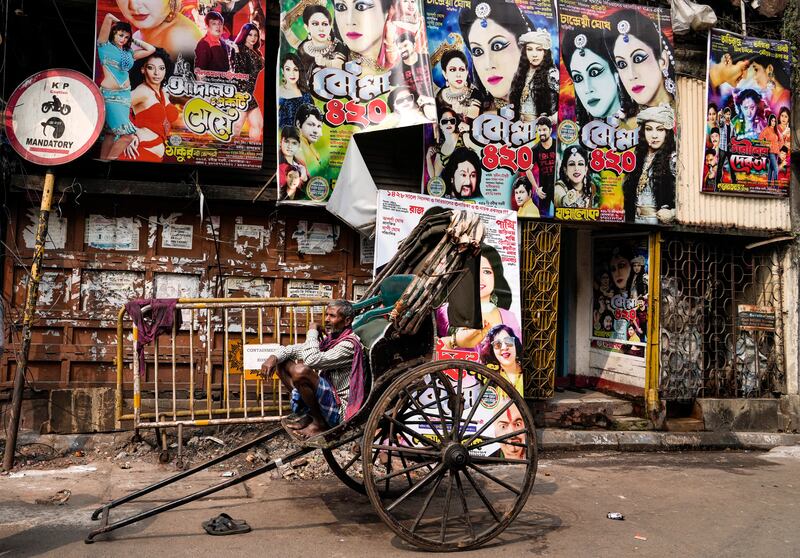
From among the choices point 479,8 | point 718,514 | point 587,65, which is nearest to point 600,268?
point 587,65

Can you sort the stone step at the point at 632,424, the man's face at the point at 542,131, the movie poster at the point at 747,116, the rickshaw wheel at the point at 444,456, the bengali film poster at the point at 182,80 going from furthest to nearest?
the movie poster at the point at 747,116 → the stone step at the point at 632,424 → the man's face at the point at 542,131 → the bengali film poster at the point at 182,80 → the rickshaw wheel at the point at 444,456

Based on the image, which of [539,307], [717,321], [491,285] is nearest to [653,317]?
[717,321]

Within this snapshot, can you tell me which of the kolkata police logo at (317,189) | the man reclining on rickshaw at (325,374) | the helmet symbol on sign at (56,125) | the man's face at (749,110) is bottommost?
the man reclining on rickshaw at (325,374)

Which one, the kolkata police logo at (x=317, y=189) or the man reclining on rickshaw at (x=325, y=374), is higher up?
the kolkata police logo at (x=317, y=189)

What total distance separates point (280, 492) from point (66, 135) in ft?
12.5

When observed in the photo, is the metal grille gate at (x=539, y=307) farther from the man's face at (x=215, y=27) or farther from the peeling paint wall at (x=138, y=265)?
the man's face at (x=215, y=27)

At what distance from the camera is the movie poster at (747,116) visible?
8.84 meters

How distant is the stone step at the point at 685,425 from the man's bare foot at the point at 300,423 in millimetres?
Answer: 5568

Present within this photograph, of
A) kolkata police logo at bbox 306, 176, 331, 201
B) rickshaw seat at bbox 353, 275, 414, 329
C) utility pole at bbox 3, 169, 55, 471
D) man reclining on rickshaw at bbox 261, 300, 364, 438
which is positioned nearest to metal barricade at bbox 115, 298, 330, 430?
utility pole at bbox 3, 169, 55, 471

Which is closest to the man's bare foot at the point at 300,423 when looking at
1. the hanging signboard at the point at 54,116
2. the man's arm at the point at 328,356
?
the man's arm at the point at 328,356

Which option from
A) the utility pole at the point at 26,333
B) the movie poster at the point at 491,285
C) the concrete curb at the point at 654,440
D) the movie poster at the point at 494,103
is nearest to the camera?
the utility pole at the point at 26,333

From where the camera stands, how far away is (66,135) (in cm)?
630

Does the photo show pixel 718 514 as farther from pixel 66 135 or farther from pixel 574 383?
pixel 66 135

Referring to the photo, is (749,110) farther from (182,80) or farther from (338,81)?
(182,80)
